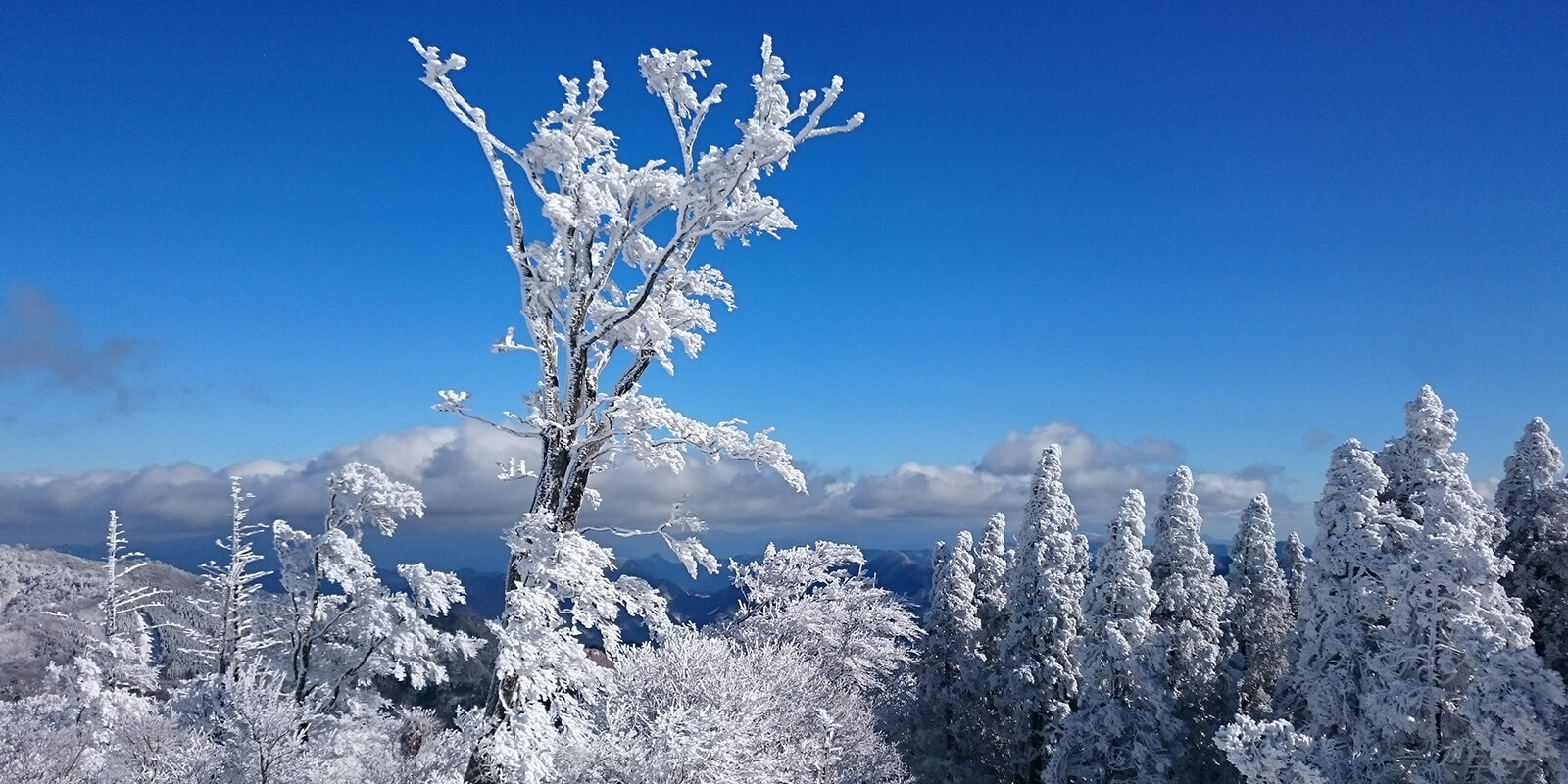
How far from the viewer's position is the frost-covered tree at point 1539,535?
72.3 ft

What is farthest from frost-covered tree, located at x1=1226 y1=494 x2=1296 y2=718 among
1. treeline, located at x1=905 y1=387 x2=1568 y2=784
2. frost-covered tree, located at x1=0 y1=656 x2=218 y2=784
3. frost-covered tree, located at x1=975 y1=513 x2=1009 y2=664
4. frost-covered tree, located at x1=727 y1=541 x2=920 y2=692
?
frost-covered tree, located at x1=0 y1=656 x2=218 y2=784

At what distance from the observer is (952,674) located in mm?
32750

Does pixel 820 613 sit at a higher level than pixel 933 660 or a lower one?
higher

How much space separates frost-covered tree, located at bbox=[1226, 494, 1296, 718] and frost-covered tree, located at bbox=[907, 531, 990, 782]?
418 inches

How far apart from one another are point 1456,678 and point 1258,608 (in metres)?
19.7

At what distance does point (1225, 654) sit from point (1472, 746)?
55.5ft

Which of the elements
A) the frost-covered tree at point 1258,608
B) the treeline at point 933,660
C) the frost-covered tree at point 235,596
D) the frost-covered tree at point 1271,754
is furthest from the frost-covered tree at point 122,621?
the frost-covered tree at point 1258,608

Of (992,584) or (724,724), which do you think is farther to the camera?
(992,584)

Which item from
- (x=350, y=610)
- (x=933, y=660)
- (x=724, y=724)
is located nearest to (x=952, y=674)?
(x=933, y=660)

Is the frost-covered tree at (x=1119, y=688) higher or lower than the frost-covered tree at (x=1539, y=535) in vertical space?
lower

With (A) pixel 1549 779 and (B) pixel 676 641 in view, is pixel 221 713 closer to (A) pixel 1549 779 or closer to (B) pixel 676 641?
(B) pixel 676 641

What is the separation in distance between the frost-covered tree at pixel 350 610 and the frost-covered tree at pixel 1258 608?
1221 inches

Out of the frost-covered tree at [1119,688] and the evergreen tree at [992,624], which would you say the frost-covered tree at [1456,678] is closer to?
the frost-covered tree at [1119,688]

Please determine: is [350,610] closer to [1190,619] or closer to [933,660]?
[933,660]
